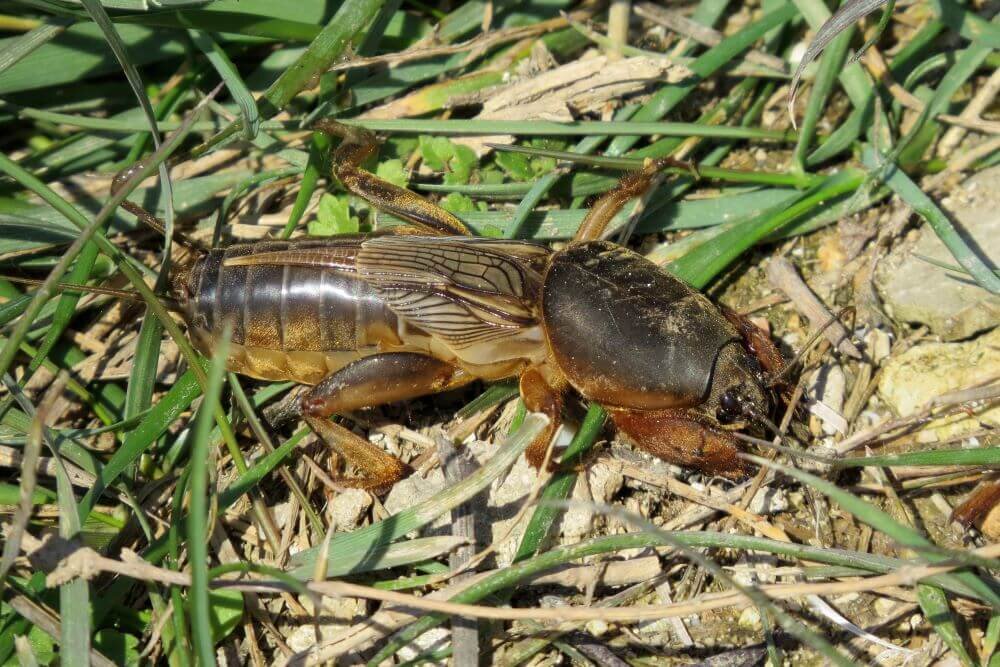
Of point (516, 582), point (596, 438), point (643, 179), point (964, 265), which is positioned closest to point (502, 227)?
point (643, 179)

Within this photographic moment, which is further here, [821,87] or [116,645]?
[821,87]

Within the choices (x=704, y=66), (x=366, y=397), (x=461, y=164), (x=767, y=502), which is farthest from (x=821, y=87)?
(x=366, y=397)

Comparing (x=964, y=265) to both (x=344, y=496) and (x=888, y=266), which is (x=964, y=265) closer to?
(x=888, y=266)

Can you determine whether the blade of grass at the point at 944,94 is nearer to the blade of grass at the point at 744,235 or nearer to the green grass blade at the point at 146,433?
the blade of grass at the point at 744,235

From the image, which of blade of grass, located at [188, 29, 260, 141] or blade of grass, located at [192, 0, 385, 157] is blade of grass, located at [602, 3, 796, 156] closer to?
blade of grass, located at [192, 0, 385, 157]

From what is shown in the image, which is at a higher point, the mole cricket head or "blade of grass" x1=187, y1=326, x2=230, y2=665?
"blade of grass" x1=187, y1=326, x2=230, y2=665

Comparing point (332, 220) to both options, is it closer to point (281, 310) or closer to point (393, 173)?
point (393, 173)

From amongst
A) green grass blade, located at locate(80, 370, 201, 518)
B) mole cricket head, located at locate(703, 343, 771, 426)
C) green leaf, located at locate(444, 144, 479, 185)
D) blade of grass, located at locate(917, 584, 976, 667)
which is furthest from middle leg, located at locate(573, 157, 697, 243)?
blade of grass, located at locate(917, 584, 976, 667)
